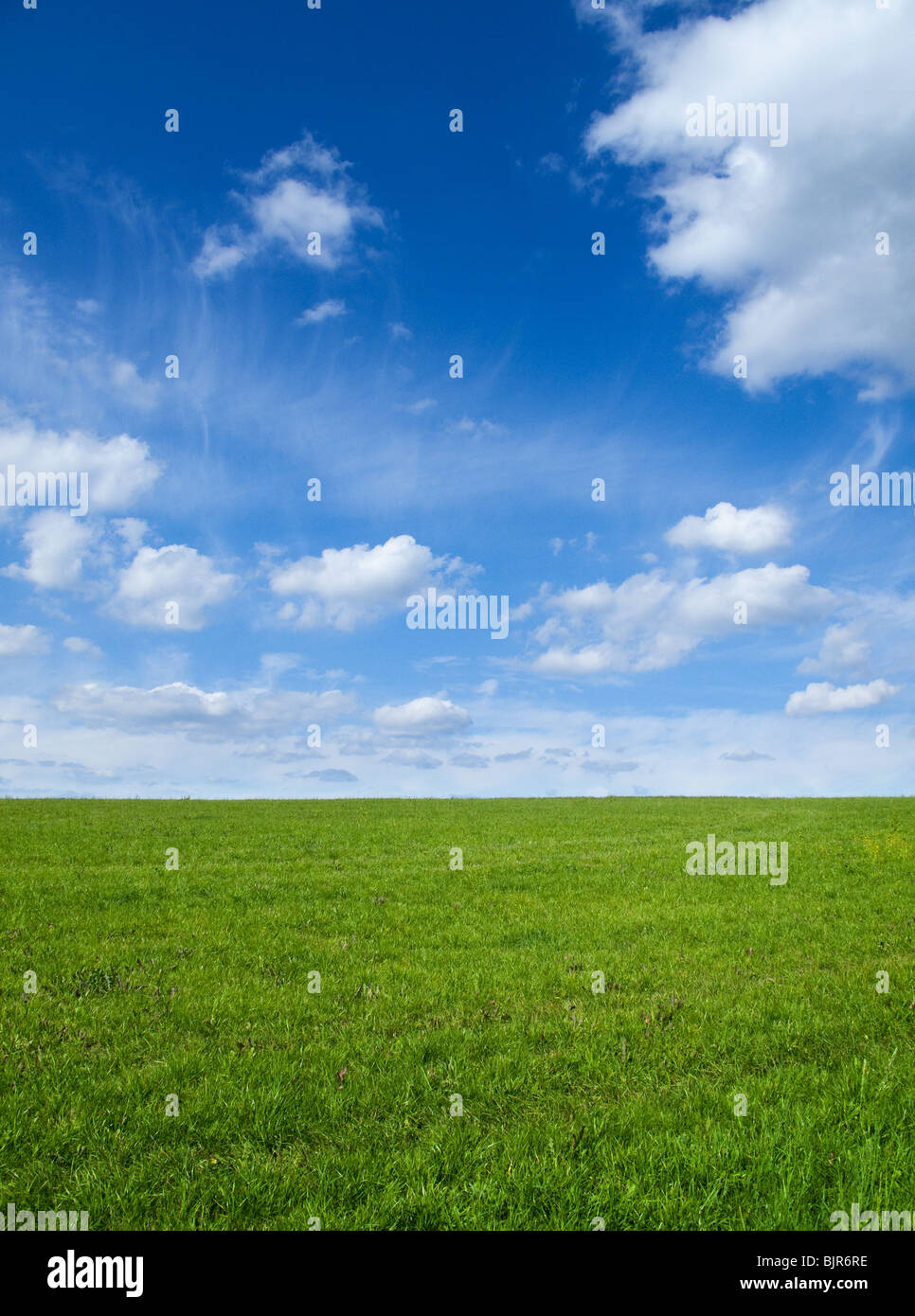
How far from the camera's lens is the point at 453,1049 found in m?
9.24

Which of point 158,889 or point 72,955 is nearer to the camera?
point 72,955

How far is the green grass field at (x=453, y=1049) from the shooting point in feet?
20.5

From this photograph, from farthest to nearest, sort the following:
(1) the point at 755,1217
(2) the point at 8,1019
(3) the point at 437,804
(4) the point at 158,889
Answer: (3) the point at 437,804 < (4) the point at 158,889 < (2) the point at 8,1019 < (1) the point at 755,1217

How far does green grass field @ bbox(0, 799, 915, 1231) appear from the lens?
626cm

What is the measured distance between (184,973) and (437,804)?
3832cm

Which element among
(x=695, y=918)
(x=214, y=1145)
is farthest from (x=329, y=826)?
(x=214, y=1145)

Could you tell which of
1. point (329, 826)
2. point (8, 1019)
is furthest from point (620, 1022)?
point (329, 826)

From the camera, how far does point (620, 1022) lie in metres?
10.1

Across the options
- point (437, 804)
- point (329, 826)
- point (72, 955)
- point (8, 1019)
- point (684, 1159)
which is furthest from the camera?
point (437, 804)

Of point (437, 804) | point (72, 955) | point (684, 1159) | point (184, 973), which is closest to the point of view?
point (684, 1159)
